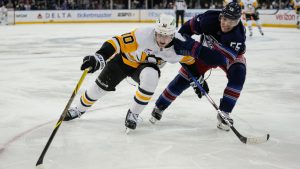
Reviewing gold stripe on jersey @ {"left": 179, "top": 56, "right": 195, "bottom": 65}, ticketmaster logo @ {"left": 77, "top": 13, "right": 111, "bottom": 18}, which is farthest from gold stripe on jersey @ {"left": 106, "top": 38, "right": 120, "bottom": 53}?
ticketmaster logo @ {"left": 77, "top": 13, "right": 111, "bottom": 18}

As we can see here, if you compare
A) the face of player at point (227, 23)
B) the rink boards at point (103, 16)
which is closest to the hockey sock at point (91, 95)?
the face of player at point (227, 23)

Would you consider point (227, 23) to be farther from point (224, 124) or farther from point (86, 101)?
point (86, 101)

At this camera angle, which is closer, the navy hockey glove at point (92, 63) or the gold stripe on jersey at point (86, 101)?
the navy hockey glove at point (92, 63)

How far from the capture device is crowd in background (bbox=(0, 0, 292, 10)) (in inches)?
679

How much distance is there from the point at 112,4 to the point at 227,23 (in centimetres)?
1766

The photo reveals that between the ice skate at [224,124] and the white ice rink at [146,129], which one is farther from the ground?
the ice skate at [224,124]

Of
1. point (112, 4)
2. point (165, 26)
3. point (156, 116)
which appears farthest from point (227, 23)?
point (112, 4)

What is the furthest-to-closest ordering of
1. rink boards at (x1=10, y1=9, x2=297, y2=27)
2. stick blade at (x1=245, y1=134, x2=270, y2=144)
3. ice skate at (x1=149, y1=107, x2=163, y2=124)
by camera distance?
rink boards at (x1=10, y1=9, x2=297, y2=27)
ice skate at (x1=149, y1=107, x2=163, y2=124)
stick blade at (x1=245, y1=134, x2=270, y2=144)

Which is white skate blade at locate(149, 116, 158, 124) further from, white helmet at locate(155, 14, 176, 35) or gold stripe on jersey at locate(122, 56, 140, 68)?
white helmet at locate(155, 14, 176, 35)

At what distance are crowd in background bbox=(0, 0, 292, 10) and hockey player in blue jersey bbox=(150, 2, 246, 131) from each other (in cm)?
1425

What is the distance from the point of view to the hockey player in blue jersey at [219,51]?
2844 mm

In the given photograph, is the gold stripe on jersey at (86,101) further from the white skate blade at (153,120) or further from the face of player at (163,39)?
the face of player at (163,39)

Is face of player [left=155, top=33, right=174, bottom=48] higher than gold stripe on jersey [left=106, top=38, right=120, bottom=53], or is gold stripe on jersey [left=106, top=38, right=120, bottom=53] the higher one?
face of player [left=155, top=33, right=174, bottom=48]

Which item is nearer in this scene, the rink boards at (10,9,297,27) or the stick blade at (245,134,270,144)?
the stick blade at (245,134,270,144)
